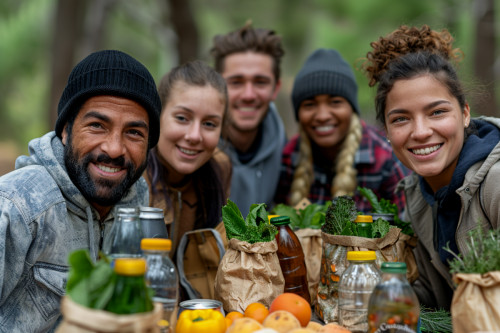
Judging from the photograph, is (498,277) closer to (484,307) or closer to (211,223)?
(484,307)

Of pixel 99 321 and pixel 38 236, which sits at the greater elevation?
pixel 38 236

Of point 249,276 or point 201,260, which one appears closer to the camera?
point 249,276

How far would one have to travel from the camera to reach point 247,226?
2215 millimetres

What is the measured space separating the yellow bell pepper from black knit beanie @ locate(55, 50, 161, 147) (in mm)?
980

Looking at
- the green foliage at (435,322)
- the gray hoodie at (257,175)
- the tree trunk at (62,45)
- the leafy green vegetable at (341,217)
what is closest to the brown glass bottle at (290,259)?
the leafy green vegetable at (341,217)

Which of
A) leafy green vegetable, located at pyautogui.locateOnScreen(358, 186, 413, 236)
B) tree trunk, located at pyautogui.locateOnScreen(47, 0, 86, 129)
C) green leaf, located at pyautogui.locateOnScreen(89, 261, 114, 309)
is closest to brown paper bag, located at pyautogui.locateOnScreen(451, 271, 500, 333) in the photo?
leafy green vegetable, located at pyautogui.locateOnScreen(358, 186, 413, 236)

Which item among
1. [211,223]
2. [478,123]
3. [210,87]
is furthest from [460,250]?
[210,87]

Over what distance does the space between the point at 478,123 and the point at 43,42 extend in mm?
17536

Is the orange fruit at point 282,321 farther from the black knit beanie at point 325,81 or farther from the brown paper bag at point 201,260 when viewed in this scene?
the black knit beanie at point 325,81

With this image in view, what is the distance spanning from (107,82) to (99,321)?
46.6 inches

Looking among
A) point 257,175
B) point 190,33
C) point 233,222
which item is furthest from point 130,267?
point 190,33

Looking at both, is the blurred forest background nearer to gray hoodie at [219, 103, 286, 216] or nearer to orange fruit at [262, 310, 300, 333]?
gray hoodie at [219, 103, 286, 216]

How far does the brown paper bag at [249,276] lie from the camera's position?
211 centimetres

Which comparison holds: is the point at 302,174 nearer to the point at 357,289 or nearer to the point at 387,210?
the point at 387,210
